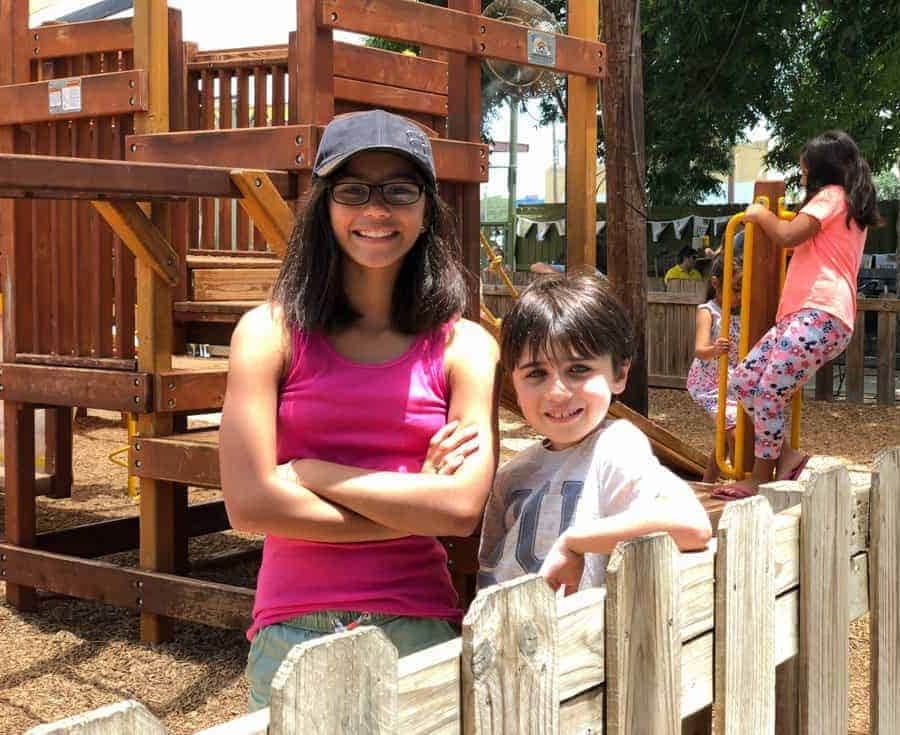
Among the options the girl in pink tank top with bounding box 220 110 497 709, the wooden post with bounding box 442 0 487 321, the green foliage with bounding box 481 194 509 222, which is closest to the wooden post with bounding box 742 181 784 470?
the wooden post with bounding box 442 0 487 321

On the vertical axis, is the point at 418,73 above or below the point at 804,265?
above

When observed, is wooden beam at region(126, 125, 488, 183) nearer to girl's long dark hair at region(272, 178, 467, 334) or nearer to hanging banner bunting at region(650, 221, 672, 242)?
girl's long dark hair at region(272, 178, 467, 334)

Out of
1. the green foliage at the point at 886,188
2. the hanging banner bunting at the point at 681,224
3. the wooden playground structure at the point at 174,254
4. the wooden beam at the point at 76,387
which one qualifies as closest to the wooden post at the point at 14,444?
the wooden playground structure at the point at 174,254

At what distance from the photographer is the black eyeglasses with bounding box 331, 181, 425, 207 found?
2100 millimetres

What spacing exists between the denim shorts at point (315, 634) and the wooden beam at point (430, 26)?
8.65ft

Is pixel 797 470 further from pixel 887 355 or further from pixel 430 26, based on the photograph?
pixel 887 355

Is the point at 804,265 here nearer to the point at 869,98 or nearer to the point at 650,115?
the point at 869,98

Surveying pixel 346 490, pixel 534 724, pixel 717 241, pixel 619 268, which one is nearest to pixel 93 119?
pixel 346 490

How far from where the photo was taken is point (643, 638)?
1.85 meters

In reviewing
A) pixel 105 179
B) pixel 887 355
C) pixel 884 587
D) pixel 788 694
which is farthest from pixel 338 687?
pixel 887 355

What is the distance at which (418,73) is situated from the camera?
519cm

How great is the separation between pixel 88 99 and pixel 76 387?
3.73 feet

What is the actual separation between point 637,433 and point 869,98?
47.6 ft

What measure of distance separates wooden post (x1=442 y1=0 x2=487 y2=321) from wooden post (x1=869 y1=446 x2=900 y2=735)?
2.04 m
